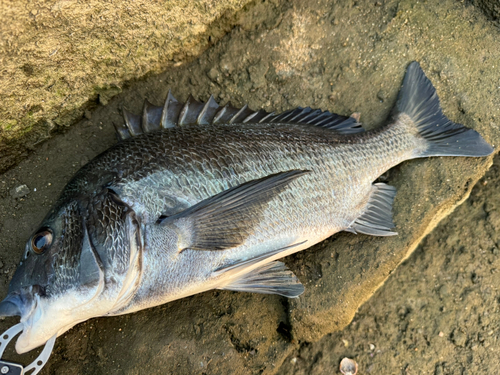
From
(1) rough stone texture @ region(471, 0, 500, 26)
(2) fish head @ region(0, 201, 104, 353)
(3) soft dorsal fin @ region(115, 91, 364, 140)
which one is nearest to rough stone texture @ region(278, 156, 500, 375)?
(3) soft dorsal fin @ region(115, 91, 364, 140)

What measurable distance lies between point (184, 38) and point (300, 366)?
106 inches

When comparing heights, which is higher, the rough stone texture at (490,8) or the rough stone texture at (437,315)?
the rough stone texture at (490,8)

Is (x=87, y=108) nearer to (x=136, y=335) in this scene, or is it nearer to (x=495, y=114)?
(x=136, y=335)

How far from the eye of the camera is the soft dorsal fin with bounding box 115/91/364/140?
2.65m

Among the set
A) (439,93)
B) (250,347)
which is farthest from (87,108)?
(439,93)

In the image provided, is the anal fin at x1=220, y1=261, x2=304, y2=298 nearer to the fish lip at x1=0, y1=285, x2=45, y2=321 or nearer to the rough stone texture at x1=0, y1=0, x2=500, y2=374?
the rough stone texture at x1=0, y1=0, x2=500, y2=374

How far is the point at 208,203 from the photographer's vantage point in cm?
217

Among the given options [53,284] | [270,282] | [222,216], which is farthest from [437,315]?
[53,284]

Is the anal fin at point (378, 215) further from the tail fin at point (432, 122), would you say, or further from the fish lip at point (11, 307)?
the fish lip at point (11, 307)

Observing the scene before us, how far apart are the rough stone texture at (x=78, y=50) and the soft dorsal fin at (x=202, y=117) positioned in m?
0.51

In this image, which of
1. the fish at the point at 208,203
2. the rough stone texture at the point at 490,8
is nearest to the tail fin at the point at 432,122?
the fish at the point at 208,203

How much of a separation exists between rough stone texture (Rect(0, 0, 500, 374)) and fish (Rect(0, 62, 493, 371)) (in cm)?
19

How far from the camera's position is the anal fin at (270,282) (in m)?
2.57

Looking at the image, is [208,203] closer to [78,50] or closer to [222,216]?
[222,216]
